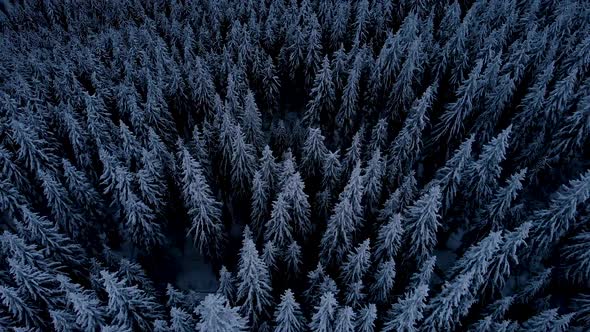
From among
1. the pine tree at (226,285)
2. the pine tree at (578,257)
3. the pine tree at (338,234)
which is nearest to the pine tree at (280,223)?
the pine tree at (338,234)

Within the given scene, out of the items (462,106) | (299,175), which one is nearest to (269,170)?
(299,175)

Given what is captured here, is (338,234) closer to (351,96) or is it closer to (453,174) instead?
(453,174)

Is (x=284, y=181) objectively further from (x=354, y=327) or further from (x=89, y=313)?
(x=89, y=313)

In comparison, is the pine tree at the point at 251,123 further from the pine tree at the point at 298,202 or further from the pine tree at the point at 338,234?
the pine tree at the point at 338,234

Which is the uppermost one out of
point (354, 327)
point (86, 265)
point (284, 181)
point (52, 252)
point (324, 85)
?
point (324, 85)

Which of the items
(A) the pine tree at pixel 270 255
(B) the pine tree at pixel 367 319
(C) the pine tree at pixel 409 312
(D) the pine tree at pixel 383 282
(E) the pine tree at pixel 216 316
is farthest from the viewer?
(A) the pine tree at pixel 270 255

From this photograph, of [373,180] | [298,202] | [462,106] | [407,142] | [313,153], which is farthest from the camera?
[462,106]

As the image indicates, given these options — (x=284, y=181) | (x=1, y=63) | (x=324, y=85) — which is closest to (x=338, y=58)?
(x=324, y=85)
